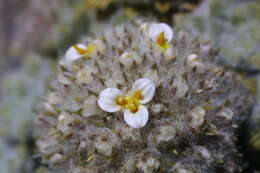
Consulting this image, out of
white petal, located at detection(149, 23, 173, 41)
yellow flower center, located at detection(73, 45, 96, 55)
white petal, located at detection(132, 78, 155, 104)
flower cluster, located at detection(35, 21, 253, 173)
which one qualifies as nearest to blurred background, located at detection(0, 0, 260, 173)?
flower cluster, located at detection(35, 21, 253, 173)

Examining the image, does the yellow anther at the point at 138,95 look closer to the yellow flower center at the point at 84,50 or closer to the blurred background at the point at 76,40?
the yellow flower center at the point at 84,50

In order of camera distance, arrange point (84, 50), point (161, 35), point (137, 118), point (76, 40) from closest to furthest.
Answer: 1. point (137, 118)
2. point (161, 35)
3. point (84, 50)
4. point (76, 40)

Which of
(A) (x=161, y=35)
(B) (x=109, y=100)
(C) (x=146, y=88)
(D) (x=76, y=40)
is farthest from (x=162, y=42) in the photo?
(D) (x=76, y=40)

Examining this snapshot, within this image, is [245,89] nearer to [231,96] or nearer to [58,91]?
[231,96]

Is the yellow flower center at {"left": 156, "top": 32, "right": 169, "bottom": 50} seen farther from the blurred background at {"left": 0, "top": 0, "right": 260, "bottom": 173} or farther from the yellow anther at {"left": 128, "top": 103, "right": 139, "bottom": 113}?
the blurred background at {"left": 0, "top": 0, "right": 260, "bottom": 173}

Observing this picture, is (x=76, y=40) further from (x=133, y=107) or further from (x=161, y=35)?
(x=133, y=107)

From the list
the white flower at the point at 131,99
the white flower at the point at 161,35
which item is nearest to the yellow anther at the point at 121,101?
the white flower at the point at 131,99
